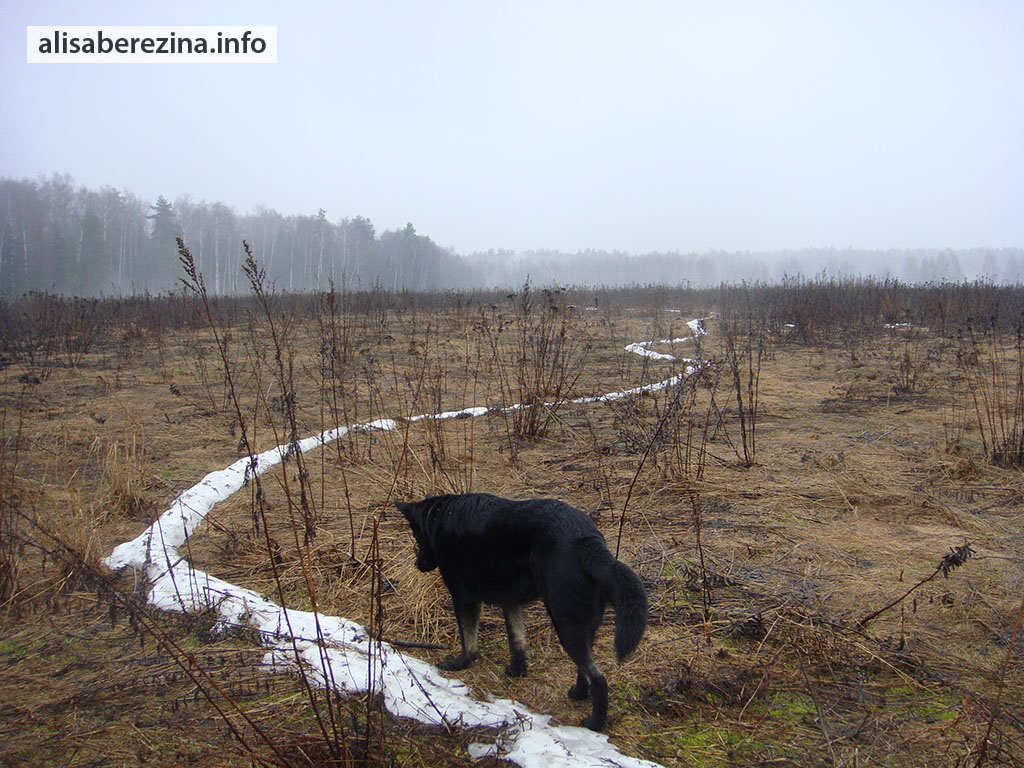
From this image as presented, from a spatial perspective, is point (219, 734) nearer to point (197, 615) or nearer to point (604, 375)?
point (197, 615)

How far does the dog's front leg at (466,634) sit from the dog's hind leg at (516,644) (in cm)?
16

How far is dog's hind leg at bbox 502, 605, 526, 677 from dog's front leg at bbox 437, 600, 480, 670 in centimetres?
16

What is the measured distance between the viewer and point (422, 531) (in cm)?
263

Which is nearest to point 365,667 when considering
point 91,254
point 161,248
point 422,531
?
point 422,531

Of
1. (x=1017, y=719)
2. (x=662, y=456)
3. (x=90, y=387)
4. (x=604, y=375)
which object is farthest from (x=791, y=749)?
(x=90, y=387)

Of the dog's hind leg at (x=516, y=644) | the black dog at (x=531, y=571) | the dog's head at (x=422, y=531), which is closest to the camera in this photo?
the black dog at (x=531, y=571)

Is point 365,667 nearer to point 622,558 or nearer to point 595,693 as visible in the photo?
point 595,693

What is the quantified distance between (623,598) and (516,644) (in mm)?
799

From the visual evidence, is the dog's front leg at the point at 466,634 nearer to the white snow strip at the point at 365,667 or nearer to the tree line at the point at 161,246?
the white snow strip at the point at 365,667

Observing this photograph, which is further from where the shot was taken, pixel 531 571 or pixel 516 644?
pixel 516 644

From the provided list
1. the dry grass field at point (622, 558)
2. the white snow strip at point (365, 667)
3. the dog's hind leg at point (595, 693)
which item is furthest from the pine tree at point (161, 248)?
the dog's hind leg at point (595, 693)

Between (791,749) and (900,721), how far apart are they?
1.36 feet

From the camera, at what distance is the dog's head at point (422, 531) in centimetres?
262

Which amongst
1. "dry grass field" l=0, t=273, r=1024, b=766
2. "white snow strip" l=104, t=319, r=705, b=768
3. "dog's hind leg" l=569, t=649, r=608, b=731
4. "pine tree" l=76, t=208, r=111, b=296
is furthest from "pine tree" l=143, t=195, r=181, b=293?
"dog's hind leg" l=569, t=649, r=608, b=731
